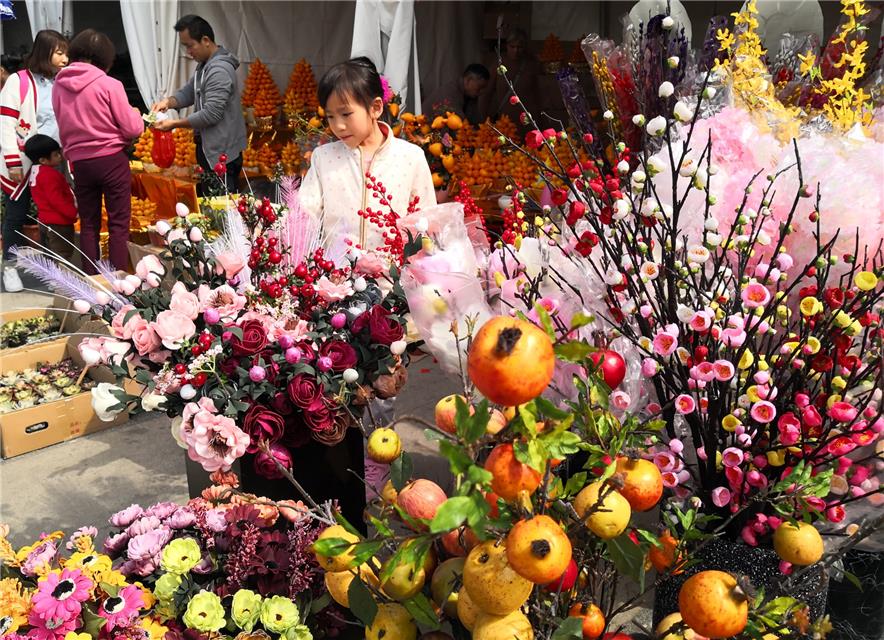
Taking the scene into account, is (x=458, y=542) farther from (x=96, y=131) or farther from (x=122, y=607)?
(x=96, y=131)

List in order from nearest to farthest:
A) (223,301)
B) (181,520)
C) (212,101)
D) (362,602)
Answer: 1. (362,602)
2. (181,520)
3. (223,301)
4. (212,101)

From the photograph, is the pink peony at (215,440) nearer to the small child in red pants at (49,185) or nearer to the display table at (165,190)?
the display table at (165,190)

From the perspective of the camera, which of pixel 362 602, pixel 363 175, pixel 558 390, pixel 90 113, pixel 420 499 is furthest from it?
pixel 90 113

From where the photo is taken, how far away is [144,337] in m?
1.48

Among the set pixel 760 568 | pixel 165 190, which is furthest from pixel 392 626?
pixel 165 190

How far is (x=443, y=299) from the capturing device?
134 centimetres

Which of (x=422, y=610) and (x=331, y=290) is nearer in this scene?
(x=422, y=610)

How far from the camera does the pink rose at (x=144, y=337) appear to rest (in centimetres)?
148

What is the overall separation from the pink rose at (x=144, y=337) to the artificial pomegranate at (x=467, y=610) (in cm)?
85

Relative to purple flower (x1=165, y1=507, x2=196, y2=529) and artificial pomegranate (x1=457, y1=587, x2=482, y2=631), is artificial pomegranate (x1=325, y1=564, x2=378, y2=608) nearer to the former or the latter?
artificial pomegranate (x1=457, y1=587, x2=482, y2=631)

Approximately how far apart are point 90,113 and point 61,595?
3.55 metres

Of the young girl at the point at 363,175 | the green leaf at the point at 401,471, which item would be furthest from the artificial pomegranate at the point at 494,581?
the young girl at the point at 363,175

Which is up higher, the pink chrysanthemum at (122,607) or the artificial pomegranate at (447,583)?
the artificial pomegranate at (447,583)

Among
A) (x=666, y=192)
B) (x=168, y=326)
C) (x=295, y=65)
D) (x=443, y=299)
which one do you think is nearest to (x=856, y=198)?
(x=666, y=192)
